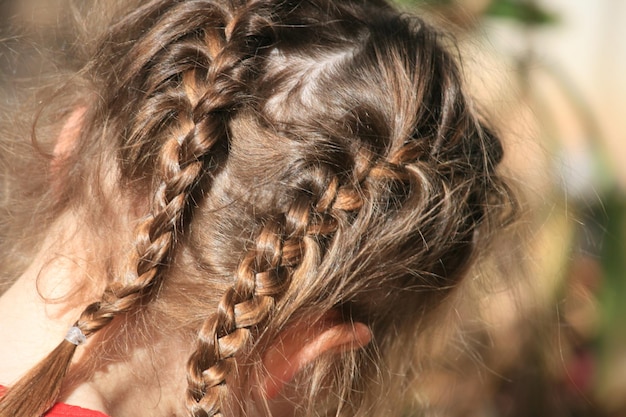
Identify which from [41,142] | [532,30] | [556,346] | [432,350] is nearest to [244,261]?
[41,142]

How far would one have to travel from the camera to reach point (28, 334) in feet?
3.18

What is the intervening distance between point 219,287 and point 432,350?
0.71m

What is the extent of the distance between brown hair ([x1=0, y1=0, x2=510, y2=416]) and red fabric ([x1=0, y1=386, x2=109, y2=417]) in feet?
0.05

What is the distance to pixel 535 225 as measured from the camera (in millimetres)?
1444

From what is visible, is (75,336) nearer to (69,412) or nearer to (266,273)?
(69,412)

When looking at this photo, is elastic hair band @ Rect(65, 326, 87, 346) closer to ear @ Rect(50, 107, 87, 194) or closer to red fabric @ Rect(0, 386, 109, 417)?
red fabric @ Rect(0, 386, 109, 417)

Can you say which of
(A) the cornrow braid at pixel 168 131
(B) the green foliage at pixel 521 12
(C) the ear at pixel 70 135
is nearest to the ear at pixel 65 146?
(C) the ear at pixel 70 135

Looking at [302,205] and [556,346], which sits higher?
[302,205]

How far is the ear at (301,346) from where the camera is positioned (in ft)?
3.44

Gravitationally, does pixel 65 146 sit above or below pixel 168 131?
below

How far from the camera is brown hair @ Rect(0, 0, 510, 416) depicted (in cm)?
90

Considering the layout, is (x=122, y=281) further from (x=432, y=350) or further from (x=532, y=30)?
(x=532, y=30)

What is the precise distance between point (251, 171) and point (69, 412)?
14.7 inches

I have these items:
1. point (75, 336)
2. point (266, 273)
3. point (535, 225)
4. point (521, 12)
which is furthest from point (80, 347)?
point (521, 12)
